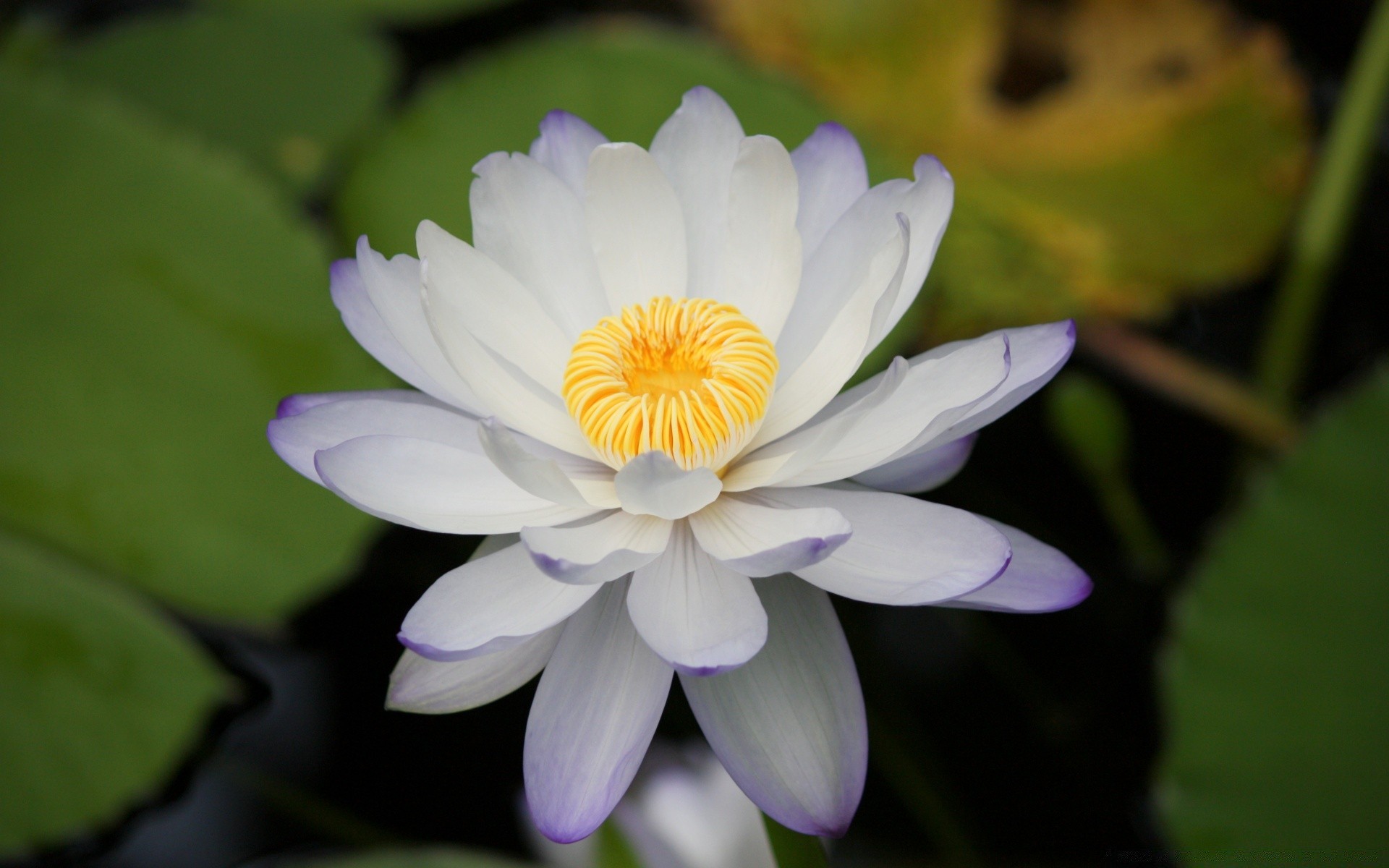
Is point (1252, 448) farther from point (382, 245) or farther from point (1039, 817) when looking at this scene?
point (382, 245)

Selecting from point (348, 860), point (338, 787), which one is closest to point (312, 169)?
point (338, 787)

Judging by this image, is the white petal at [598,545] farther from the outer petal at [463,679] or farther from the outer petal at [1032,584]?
the outer petal at [1032,584]

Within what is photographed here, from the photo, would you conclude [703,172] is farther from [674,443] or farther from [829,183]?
[674,443]

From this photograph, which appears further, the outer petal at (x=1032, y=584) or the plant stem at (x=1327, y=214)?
the plant stem at (x=1327, y=214)

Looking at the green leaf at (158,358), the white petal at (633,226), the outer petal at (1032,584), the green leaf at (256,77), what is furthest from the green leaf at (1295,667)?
the green leaf at (256,77)

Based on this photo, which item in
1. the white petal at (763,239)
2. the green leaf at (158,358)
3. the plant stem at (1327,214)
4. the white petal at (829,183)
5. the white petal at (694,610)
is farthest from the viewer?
the plant stem at (1327,214)

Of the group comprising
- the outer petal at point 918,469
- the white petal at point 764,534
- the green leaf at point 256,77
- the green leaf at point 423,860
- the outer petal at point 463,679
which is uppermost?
the green leaf at point 256,77
